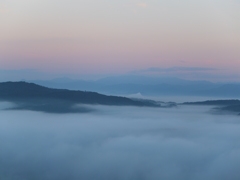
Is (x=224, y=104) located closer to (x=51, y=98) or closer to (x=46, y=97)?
(x=51, y=98)

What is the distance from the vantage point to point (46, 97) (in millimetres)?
39438

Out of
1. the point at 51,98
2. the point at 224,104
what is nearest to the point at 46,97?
the point at 51,98

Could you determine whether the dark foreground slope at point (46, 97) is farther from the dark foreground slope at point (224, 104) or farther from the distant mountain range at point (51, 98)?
the dark foreground slope at point (224, 104)

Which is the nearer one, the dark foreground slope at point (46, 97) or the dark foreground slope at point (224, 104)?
the dark foreground slope at point (224, 104)

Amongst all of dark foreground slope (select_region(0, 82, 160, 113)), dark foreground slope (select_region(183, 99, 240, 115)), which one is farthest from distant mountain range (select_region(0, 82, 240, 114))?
dark foreground slope (select_region(183, 99, 240, 115))

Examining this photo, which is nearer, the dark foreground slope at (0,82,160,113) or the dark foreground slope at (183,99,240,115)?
the dark foreground slope at (183,99,240,115)

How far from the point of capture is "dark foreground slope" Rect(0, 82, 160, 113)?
3753 cm

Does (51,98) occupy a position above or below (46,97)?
below

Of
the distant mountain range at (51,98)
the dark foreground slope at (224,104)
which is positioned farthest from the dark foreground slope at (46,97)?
the dark foreground slope at (224,104)

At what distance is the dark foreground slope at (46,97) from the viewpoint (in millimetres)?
37531

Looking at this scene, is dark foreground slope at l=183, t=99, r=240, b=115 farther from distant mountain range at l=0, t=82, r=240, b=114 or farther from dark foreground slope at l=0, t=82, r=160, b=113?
dark foreground slope at l=0, t=82, r=160, b=113

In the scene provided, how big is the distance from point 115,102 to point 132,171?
10139 millimetres

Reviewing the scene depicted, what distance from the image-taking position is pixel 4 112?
38781 mm

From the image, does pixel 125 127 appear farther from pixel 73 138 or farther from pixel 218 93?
pixel 218 93
